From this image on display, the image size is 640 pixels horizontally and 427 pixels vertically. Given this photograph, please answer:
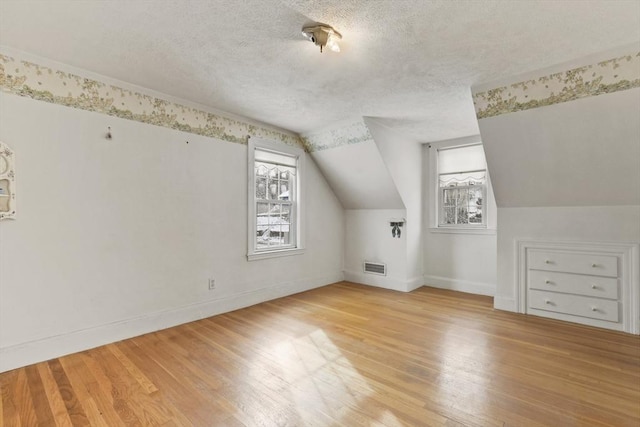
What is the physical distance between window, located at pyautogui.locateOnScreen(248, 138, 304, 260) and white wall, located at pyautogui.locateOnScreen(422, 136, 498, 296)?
2.13 meters

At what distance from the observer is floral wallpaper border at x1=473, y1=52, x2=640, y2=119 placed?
7.77 feet

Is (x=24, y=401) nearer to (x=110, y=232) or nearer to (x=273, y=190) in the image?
(x=110, y=232)

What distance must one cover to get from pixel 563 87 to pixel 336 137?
97.8 inches

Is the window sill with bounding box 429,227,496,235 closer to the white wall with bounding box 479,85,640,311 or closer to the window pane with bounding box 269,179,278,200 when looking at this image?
the white wall with bounding box 479,85,640,311

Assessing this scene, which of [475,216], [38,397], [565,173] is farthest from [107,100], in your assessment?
[475,216]

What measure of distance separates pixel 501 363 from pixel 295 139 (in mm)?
3622

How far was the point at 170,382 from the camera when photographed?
6.92 feet

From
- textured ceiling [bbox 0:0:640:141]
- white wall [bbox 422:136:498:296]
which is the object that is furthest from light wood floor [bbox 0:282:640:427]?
textured ceiling [bbox 0:0:640:141]

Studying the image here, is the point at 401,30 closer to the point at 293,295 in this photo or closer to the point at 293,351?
the point at 293,351

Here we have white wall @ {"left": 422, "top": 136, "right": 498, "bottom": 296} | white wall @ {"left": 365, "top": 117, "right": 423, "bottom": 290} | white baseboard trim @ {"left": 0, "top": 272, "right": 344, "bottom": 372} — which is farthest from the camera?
white wall @ {"left": 422, "top": 136, "right": 498, "bottom": 296}

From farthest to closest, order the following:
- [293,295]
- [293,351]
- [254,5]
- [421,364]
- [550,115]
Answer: [293,295] → [550,115] → [293,351] → [421,364] → [254,5]

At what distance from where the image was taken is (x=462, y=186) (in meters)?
4.65

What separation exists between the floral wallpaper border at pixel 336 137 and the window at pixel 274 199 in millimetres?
229

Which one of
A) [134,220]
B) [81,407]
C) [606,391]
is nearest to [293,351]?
[81,407]
